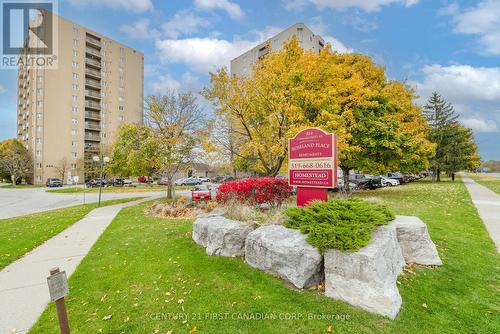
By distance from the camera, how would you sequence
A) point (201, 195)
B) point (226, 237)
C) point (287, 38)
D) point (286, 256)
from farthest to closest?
point (287, 38)
point (201, 195)
point (226, 237)
point (286, 256)

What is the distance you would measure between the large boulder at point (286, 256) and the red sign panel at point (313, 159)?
2459mm

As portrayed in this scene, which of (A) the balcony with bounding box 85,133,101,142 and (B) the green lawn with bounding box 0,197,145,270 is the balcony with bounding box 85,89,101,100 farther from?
(B) the green lawn with bounding box 0,197,145,270

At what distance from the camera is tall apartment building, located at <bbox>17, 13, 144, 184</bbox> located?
159 ft

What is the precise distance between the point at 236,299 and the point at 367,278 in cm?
208

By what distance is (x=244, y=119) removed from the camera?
13820mm

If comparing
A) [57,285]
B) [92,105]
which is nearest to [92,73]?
[92,105]

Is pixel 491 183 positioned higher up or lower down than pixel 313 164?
lower down

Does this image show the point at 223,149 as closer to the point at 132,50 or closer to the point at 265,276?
the point at 265,276

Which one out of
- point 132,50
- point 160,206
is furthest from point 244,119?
point 132,50

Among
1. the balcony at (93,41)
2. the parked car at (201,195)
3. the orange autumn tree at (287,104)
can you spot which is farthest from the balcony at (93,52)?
the orange autumn tree at (287,104)

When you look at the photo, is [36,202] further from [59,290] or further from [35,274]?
[59,290]

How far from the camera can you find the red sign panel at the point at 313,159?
7.27 m

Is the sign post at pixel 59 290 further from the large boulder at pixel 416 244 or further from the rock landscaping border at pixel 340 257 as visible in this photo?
the large boulder at pixel 416 244

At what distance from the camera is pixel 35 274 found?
5.90 meters
